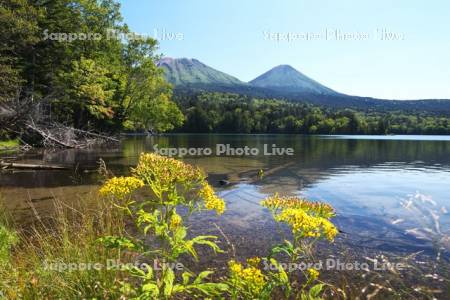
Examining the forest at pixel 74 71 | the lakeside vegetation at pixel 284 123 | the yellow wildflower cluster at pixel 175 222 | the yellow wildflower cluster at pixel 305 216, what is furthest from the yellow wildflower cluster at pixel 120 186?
the lakeside vegetation at pixel 284 123

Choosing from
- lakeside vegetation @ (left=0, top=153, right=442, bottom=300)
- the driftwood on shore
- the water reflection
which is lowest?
the water reflection

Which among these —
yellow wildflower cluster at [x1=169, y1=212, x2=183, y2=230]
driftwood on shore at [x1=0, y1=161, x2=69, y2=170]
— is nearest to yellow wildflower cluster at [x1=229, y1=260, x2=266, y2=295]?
yellow wildflower cluster at [x1=169, y1=212, x2=183, y2=230]

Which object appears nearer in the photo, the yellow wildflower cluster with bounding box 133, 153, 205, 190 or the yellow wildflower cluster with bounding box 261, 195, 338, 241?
the yellow wildflower cluster with bounding box 261, 195, 338, 241

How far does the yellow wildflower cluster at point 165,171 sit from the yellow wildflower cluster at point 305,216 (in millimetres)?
1068

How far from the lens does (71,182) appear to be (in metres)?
18.6

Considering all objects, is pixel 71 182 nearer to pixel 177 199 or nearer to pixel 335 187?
pixel 335 187

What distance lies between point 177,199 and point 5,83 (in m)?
28.6

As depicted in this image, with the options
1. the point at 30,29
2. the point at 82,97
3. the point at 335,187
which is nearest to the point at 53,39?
the point at 82,97

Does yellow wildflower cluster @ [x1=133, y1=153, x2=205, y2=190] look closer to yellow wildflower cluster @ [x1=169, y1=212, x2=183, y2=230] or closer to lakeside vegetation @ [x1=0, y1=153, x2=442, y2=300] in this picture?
lakeside vegetation @ [x1=0, y1=153, x2=442, y2=300]

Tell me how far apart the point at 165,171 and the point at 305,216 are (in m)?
1.93

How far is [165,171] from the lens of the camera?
5.00 m

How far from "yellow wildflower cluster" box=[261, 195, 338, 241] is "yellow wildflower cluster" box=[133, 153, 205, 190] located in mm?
1068

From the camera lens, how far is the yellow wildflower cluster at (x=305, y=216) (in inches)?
166

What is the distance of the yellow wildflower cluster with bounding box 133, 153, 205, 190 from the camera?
16.2ft
